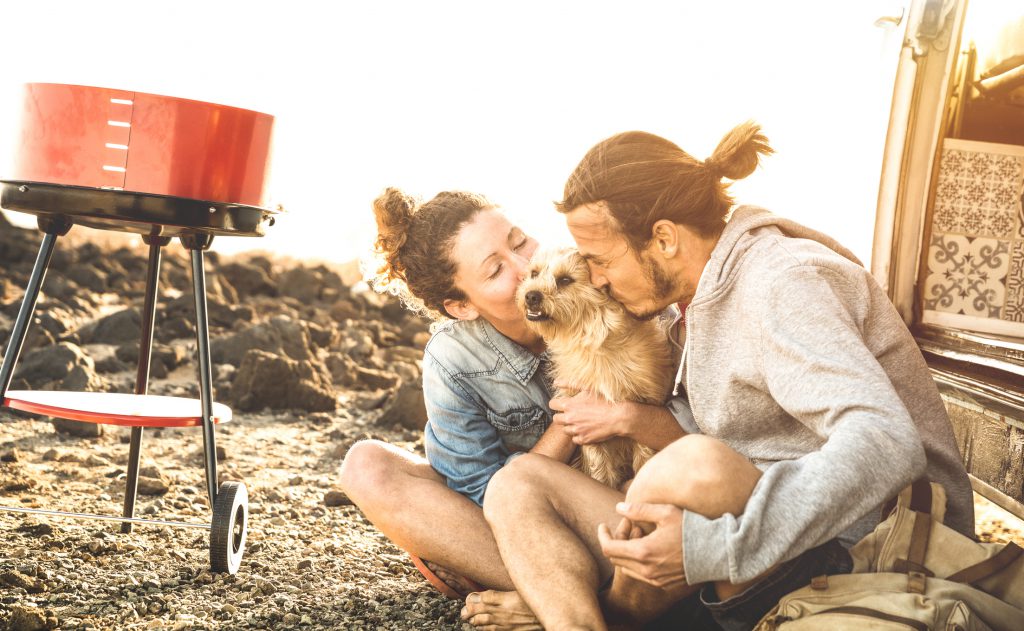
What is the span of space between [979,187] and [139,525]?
3.82 meters

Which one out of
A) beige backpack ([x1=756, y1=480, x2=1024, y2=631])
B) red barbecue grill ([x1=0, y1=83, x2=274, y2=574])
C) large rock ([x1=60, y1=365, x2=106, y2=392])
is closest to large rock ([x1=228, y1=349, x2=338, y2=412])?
large rock ([x1=60, y1=365, x2=106, y2=392])

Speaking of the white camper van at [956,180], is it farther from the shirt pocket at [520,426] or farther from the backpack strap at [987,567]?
the backpack strap at [987,567]

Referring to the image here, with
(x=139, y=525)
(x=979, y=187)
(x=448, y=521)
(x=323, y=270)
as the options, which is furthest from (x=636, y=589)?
(x=323, y=270)

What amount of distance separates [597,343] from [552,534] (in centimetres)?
83

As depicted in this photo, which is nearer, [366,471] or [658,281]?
[658,281]

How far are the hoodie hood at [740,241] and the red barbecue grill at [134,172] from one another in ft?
5.29

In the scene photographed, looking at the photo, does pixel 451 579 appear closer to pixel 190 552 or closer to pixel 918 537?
pixel 190 552

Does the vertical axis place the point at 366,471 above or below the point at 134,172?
below

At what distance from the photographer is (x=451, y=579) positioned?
324cm

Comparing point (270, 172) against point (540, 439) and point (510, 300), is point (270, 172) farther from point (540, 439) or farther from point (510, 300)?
point (540, 439)

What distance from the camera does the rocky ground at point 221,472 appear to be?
10.6ft

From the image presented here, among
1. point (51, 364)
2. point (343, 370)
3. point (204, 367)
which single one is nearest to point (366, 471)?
point (204, 367)

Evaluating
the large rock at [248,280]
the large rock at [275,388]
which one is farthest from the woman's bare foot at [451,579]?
the large rock at [248,280]

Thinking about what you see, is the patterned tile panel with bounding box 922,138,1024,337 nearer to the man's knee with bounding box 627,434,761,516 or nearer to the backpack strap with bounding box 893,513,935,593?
the backpack strap with bounding box 893,513,935,593
